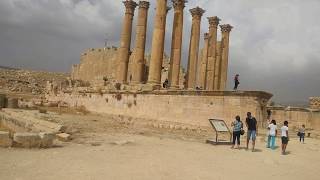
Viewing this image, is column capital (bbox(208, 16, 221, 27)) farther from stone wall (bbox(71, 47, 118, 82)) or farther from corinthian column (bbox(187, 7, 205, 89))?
stone wall (bbox(71, 47, 118, 82))

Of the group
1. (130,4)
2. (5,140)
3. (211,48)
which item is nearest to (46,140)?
(5,140)

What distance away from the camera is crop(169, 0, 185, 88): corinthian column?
30.0 m

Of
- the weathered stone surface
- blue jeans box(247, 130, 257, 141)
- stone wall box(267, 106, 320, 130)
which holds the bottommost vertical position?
the weathered stone surface

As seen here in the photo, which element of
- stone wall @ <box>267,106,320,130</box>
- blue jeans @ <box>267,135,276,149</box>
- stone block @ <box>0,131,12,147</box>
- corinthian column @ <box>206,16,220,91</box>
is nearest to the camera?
stone block @ <box>0,131,12,147</box>

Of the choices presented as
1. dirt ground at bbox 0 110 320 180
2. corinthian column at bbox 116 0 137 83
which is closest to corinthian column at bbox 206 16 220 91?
corinthian column at bbox 116 0 137 83

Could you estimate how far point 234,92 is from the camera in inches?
795

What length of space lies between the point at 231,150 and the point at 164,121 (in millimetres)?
10936

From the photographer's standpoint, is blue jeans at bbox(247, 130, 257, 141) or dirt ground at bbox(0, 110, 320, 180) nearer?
→ dirt ground at bbox(0, 110, 320, 180)

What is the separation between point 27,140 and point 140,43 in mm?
21580

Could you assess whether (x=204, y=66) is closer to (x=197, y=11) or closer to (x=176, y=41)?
(x=197, y=11)

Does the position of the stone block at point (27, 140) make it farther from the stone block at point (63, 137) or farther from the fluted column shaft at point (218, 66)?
the fluted column shaft at point (218, 66)

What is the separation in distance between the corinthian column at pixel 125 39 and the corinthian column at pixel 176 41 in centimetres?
590

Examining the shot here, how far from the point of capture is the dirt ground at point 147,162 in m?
8.32

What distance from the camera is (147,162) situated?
1002 centimetres
